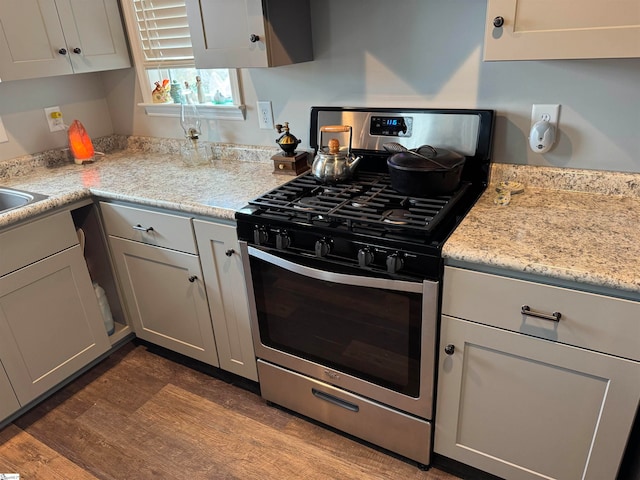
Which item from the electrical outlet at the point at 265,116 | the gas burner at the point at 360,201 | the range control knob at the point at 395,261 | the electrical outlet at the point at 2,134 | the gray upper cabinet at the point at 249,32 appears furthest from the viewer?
the electrical outlet at the point at 2,134

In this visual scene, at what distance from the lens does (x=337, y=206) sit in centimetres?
153

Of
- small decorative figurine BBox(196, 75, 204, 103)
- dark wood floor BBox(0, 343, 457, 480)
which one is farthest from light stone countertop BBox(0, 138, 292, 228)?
dark wood floor BBox(0, 343, 457, 480)

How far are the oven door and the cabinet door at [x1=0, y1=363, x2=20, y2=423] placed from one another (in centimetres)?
102

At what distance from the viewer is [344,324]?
1558mm

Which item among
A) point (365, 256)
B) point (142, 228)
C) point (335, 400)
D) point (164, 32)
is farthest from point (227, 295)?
point (164, 32)

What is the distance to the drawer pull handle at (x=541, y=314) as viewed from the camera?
3.93ft

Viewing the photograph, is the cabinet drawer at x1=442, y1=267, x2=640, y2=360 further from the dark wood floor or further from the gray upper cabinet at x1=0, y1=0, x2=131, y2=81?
the gray upper cabinet at x1=0, y1=0, x2=131, y2=81

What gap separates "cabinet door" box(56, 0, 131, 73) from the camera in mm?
2148

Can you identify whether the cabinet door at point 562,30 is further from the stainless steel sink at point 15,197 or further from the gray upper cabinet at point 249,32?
the stainless steel sink at point 15,197

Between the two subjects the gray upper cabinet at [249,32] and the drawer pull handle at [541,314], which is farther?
the gray upper cabinet at [249,32]

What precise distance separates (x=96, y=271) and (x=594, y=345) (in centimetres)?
210

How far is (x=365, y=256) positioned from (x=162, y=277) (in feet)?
3.43

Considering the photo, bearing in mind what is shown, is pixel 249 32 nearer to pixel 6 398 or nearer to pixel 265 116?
pixel 265 116

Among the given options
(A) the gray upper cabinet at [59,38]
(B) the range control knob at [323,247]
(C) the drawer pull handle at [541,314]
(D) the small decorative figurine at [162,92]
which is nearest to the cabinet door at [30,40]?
(A) the gray upper cabinet at [59,38]
